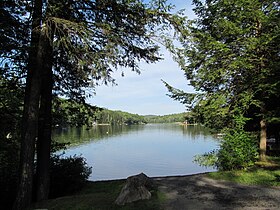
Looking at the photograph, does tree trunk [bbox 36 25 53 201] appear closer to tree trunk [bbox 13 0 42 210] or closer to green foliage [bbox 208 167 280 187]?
tree trunk [bbox 13 0 42 210]

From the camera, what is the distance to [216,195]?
6.76 meters

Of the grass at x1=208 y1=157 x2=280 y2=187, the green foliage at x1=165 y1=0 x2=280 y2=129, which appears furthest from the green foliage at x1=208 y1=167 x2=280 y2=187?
the green foliage at x1=165 y1=0 x2=280 y2=129

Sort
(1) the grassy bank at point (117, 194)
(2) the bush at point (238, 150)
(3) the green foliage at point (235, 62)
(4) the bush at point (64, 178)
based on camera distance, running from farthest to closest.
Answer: (3) the green foliage at point (235, 62)
(2) the bush at point (238, 150)
(4) the bush at point (64, 178)
(1) the grassy bank at point (117, 194)

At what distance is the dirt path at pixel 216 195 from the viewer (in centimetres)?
584

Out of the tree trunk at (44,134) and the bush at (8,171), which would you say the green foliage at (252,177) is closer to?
the tree trunk at (44,134)

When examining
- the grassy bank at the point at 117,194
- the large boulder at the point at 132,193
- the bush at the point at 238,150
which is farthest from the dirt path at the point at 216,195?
the bush at the point at 238,150

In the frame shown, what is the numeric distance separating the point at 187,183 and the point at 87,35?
5409mm

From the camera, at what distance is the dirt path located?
5.84 meters

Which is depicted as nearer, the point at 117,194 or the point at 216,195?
the point at 216,195

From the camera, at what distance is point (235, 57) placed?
12781mm

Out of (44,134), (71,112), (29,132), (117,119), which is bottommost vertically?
(44,134)

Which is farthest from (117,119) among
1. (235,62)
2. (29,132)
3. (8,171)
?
(29,132)

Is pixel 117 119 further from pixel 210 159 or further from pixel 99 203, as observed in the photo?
pixel 99 203

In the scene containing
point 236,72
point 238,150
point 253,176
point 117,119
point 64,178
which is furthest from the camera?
point 117,119
